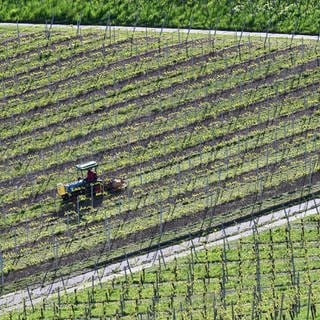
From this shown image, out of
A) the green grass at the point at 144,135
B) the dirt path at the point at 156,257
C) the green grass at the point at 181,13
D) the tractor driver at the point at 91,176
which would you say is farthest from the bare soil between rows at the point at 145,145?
the green grass at the point at 181,13

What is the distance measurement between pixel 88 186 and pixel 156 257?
6.87 metres

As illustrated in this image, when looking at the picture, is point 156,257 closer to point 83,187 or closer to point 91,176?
point 83,187

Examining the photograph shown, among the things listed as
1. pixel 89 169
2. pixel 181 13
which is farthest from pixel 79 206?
pixel 181 13

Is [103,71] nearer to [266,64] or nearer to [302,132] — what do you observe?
[266,64]

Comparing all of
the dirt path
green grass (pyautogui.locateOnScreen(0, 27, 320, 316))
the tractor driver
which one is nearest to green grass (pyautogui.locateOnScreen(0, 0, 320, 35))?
green grass (pyautogui.locateOnScreen(0, 27, 320, 316))

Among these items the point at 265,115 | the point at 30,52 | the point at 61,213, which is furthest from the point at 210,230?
the point at 30,52

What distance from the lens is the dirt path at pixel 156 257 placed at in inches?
2301

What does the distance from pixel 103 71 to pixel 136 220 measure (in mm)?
18317

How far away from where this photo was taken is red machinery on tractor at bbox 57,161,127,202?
65.4 m

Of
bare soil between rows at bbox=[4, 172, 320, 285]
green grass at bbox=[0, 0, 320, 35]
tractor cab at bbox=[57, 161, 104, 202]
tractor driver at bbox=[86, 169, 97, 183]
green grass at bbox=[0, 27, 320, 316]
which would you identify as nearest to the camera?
bare soil between rows at bbox=[4, 172, 320, 285]

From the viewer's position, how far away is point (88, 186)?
65.6m

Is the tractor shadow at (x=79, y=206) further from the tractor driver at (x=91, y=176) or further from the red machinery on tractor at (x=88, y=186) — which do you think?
the tractor driver at (x=91, y=176)

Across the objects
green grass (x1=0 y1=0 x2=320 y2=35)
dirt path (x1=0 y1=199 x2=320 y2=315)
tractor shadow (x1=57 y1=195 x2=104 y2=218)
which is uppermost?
green grass (x1=0 y1=0 x2=320 y2=35)

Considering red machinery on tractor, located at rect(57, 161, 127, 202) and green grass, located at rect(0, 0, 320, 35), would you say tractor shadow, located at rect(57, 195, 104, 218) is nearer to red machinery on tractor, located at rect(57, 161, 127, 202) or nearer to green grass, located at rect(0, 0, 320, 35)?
red machinery on tractor, located at rect(57, 161, 127, 202)
